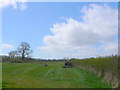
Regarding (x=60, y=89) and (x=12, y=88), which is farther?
(x=60, y=89)

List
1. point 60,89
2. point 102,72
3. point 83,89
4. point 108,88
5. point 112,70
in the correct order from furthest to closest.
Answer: point 102,72 → point 112,70 → point 108,88 → point 83,89 → point 60,89

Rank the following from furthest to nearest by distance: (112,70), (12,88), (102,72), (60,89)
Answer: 1. (102,72)
2. (112,70)
3. (60,89)
4. (12,88)

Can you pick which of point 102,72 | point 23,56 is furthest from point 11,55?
point 102,72

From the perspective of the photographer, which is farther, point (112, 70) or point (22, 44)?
point (22, 44)

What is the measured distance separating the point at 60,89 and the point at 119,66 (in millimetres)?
5691

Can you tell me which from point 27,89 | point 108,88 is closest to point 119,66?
point 108,88

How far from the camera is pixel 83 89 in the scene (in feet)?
52.2

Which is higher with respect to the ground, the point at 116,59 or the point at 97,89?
the point at 116,59

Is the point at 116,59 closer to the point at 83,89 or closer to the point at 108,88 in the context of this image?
the point at 108,88

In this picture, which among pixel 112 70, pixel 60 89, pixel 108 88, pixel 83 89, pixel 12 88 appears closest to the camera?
pixel 12 88

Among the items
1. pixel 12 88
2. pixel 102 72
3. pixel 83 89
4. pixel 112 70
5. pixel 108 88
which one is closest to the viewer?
pixel 12 88

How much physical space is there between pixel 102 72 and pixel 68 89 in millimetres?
9817

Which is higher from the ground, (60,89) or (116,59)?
(116,59)

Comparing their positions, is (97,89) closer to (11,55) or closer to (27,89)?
(27,89)
